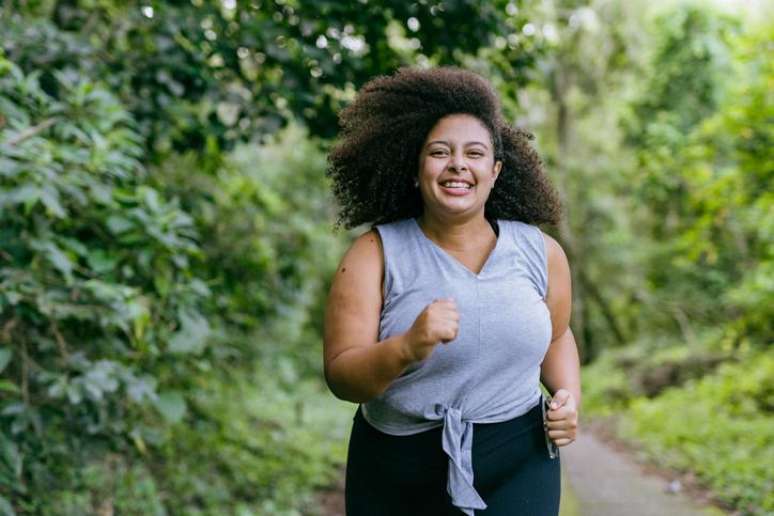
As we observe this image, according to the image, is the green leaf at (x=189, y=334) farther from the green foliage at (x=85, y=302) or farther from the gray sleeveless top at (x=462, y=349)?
the gray sleeveless top at (x=462, y=349)

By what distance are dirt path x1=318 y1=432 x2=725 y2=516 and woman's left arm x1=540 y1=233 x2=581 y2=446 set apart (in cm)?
288

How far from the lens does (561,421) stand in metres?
2.15

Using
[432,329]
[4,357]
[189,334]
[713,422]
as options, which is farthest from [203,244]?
[713,422]

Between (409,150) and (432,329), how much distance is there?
0.70 metres

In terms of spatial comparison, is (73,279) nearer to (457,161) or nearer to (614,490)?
(457,161)

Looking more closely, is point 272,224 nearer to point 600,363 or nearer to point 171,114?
point 171,114

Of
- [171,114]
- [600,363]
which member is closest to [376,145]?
[171,114]

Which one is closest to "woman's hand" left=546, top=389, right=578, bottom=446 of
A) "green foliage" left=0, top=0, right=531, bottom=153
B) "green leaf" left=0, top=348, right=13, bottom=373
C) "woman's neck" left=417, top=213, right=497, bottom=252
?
"woman's neck" left=417, top=213, right=497, bottom=252

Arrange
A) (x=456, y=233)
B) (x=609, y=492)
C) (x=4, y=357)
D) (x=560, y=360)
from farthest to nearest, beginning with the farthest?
(x=609, y=492) → (x=4, y=357) → (x=560, y=360) → (x=456, y=233)

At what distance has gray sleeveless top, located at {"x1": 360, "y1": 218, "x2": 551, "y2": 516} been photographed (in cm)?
203

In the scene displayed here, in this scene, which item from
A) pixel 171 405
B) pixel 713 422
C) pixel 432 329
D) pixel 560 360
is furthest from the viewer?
pixel 713 422

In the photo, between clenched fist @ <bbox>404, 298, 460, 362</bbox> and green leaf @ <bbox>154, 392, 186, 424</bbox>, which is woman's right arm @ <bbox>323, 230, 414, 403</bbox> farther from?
green leaf @ <bbox>154, 392, 186, 424</bbox>

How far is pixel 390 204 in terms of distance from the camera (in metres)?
2.35

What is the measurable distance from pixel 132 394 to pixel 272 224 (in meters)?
4.32
